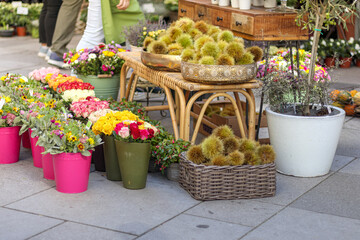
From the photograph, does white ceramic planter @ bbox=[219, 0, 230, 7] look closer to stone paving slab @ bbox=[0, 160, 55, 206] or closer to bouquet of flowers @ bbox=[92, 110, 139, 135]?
bouquet of flowers @ bbox=[92, 110, 139, 135]

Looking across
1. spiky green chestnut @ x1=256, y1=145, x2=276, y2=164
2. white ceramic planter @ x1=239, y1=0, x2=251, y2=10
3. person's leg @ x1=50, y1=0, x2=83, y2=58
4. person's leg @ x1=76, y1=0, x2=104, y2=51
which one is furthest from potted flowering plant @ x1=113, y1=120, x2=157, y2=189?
person's leg @ x1=50, y1=0, x2=83, y2=58

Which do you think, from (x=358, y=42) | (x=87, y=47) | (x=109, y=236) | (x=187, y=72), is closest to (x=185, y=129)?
(x=187, y=72)

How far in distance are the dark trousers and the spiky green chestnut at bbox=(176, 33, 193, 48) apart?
4.13 m

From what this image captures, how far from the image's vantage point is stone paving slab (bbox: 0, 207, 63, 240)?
11.1 feet

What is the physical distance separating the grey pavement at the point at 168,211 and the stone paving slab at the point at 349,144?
0.39 m

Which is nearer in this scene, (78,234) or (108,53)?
(78,234)

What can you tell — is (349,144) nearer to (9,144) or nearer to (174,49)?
(174,49)

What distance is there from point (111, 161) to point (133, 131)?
40 cm

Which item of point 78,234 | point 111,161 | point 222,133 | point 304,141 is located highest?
point 222,133

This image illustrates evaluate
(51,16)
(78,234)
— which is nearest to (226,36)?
(78,234)

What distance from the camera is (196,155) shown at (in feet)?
12.8

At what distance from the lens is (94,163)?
4543mm

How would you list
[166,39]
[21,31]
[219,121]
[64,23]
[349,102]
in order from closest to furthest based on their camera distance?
[166,39] < [219,121] < [349,102] < [64,23] < [21,31]

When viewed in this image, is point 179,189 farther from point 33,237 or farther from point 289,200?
point 33,237
